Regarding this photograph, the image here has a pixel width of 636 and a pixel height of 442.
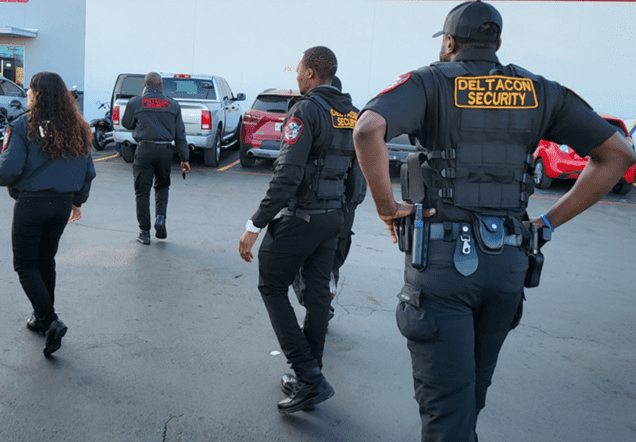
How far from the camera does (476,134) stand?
2283 millimetres

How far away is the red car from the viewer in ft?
38.9

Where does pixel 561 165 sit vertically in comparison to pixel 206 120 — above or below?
below

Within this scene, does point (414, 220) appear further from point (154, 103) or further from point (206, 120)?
point (206, 120)

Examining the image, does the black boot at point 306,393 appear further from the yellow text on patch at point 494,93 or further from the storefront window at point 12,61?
the storefront window at point 12,61

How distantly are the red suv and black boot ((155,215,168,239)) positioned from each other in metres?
5.69

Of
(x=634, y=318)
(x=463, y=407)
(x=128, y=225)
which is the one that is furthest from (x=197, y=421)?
(x=128, y=225)

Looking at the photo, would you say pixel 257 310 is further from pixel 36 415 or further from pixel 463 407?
pixel 463 407

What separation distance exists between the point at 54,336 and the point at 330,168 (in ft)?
6.65

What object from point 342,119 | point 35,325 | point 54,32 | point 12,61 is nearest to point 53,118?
point 35,325

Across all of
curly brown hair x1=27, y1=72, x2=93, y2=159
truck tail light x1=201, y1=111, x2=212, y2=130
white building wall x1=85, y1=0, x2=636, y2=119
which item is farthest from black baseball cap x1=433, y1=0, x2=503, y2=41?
white building wall x1=85, y1=0, x2=636, y2=119

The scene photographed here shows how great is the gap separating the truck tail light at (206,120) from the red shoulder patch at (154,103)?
5310mm

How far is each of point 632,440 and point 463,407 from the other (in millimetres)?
1687

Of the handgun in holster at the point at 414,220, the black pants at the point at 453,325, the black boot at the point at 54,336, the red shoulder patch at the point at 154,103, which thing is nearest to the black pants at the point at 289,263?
the handgun in holster at the point at 414,220

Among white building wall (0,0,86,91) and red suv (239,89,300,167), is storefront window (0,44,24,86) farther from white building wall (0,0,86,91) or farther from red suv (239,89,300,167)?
red suv (239,89,300,167)
